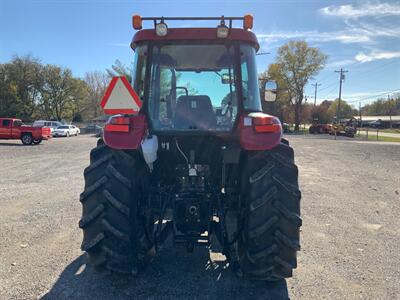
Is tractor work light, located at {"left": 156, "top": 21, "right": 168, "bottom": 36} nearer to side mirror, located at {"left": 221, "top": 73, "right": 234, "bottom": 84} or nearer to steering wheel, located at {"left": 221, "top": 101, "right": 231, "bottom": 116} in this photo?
side mirror, located at {"left": 221, "top": 73, "right": 234, "bottom": 84}

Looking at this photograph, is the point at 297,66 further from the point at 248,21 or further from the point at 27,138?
the point at 248,21

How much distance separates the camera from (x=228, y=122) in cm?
364

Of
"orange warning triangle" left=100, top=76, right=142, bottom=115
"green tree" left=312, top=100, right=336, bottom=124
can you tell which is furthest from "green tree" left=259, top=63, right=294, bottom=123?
"orange warning triangle" left=100, top=76, right=142, bottom=115

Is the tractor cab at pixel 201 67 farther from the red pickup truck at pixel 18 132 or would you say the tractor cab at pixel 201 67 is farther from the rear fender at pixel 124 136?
the red pickup truck at pixel 18 132

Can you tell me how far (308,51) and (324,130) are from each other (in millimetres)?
17096

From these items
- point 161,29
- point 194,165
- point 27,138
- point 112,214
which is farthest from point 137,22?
point 27,138

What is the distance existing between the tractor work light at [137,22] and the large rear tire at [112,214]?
4.54ft

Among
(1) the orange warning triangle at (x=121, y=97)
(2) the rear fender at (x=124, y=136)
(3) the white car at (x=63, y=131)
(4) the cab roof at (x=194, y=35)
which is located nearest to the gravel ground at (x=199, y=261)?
(2) the rear fender at (x=124, y=136)

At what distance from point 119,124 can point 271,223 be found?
5.59 feet

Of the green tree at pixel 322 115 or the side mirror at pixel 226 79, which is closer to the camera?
the side mirror at pixel 226 79

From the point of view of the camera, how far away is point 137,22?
3.59 metres

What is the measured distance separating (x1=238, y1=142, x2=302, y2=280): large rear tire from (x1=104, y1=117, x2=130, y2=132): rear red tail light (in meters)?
1.29

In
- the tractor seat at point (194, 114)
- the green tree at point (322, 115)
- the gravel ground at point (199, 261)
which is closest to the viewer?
the gravel ground at point (199, 261)

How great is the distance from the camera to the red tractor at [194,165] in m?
3.14
